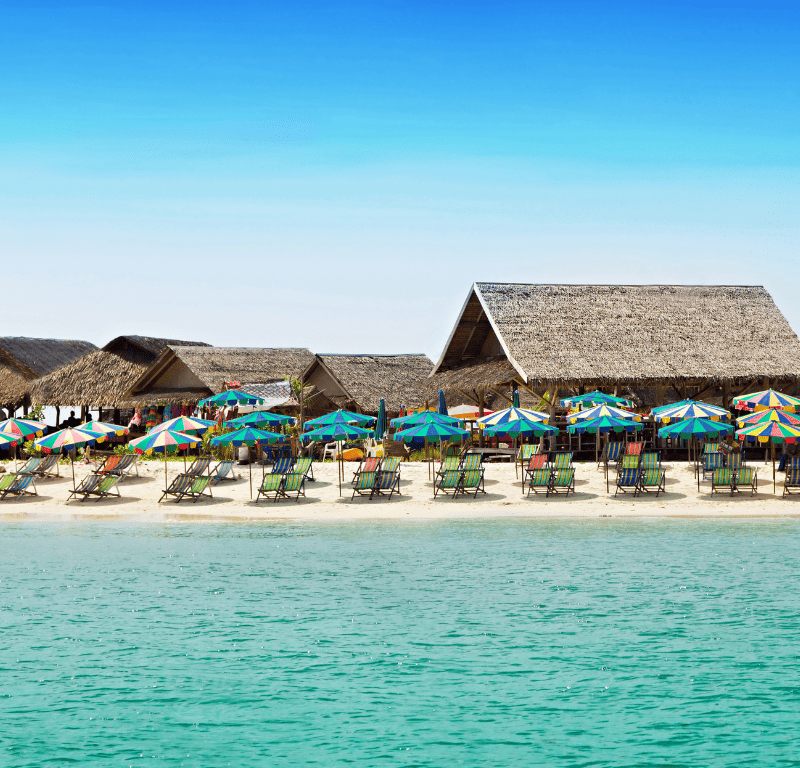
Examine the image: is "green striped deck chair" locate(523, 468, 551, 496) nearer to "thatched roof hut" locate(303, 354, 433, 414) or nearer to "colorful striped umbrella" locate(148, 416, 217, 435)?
"colorful striped umbrella" locate(148, 416, 217, 435)

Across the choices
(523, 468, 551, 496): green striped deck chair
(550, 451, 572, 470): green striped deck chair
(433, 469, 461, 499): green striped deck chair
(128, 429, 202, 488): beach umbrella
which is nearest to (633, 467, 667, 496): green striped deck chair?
(550, 451, 572, 470): green striped deck chair

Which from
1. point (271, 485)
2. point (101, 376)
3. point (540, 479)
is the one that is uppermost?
point (101, 376)

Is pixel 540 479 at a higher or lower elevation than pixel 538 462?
lower

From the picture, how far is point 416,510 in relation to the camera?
19891 mm

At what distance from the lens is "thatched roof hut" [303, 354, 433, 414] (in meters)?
36.1

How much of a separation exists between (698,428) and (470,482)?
5.45 m

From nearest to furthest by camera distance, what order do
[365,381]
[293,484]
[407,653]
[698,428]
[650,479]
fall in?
1. [407,653]
2. [698,428]
3. [650,479]
4. [293,484]
5. [365,381]

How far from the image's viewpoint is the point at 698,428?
1988 cm

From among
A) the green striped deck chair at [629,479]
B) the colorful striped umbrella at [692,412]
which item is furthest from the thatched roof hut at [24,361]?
the colorful striped umbrella at [692,412]

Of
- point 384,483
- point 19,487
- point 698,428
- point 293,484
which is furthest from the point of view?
point 19,487

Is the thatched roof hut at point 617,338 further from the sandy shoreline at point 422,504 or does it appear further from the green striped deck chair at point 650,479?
the green striped deck chair at point 650,479

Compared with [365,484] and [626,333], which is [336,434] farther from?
[626,333]

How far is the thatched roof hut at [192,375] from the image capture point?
1433 inches

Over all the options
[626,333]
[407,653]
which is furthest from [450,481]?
[407,653]
